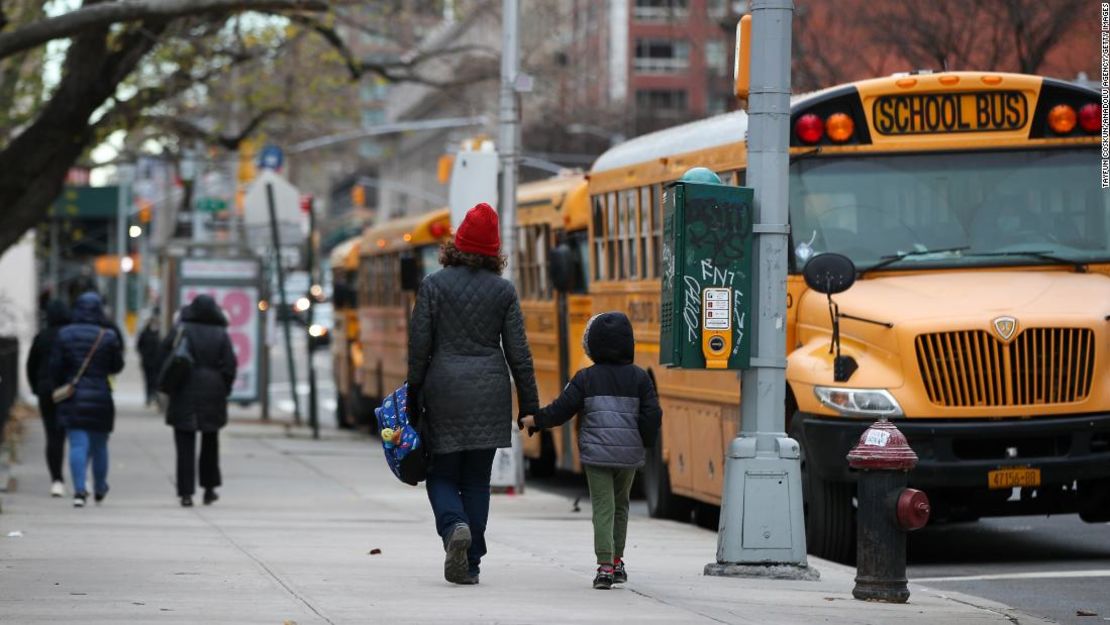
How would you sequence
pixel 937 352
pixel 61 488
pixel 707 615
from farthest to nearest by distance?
pixel 61 488
pixel 937 352
pixel 707 615

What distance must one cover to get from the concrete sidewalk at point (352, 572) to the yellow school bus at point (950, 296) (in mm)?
930

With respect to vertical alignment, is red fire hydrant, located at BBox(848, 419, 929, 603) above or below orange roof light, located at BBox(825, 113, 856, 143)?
below

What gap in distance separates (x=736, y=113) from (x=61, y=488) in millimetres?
6875

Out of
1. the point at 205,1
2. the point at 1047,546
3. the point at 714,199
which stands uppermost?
the point at 205,1

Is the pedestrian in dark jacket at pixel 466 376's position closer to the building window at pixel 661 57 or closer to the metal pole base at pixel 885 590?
the metal pole base at pixel 885 590

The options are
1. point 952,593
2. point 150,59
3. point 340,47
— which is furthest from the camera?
point 150,59

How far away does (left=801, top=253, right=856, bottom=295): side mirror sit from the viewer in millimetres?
12500

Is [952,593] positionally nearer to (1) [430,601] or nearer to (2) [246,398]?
(1) [430,601]

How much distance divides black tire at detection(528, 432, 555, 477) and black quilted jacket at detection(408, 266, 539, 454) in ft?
35.4

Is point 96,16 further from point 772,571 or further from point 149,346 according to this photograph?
point 149,346

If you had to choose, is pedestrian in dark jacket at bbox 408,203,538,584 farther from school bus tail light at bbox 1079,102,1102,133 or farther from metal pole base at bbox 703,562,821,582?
school bus tail light at bbox 1079,102,1102,133

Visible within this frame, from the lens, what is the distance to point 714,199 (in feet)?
36.9

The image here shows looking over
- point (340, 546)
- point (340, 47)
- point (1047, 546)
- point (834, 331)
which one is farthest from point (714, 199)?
point (340, 47)

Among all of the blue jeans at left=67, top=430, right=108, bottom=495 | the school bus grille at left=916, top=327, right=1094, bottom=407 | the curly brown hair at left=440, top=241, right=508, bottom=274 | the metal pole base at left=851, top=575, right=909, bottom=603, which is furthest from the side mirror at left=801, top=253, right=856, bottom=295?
the blue jeans at left=67, top=430, right=108, bottom=495
